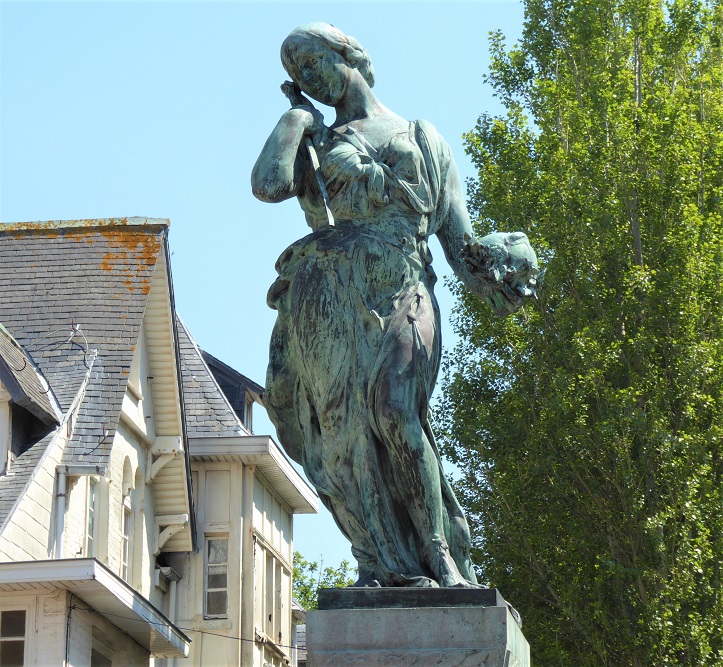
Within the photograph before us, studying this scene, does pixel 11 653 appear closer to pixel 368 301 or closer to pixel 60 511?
pixel 60 511

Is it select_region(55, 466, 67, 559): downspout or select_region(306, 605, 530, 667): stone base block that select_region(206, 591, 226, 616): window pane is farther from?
select_region(306, 605, 530, 667): stone base block

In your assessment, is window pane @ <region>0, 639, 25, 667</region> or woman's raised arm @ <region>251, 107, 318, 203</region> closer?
woman's raised arm @ <region>251, 107, 318, 203</region>

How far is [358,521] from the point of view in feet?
23.1

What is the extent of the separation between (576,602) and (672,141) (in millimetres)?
6684

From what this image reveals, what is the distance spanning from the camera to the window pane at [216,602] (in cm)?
2919

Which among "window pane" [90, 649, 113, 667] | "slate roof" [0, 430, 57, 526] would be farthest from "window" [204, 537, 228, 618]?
"slate roof" [0, 430, 57, 526]

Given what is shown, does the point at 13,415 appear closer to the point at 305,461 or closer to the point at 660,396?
the point at 660,396

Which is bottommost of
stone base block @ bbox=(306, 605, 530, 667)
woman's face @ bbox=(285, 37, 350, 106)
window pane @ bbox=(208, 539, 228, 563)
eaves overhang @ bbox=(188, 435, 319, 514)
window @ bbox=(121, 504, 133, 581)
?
stone base block @ bbox=(306, 605, 530, 667)

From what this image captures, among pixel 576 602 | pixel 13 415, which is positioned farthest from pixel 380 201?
pixel 576 602

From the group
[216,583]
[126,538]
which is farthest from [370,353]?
[216,583]

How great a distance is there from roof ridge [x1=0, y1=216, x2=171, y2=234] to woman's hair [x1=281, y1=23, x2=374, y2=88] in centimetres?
1833

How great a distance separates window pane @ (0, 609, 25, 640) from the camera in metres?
20.1

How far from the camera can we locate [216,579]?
2928 cm

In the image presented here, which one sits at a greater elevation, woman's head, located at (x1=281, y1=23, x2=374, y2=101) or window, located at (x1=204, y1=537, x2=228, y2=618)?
window, located at (x1=204, y1=537, x2=228, y2=618)
